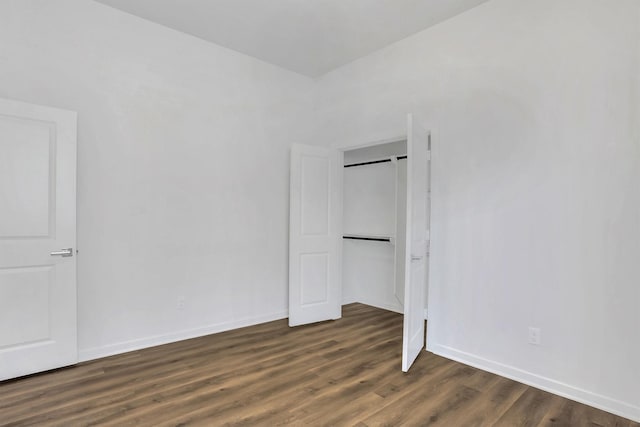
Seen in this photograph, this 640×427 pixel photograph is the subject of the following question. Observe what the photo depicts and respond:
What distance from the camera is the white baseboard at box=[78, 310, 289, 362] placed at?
307 cm

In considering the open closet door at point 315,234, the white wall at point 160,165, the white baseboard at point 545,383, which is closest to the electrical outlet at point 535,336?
the white baseboard at point 545,383

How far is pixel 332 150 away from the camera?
4.39 meters

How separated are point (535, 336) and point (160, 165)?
3.64 m

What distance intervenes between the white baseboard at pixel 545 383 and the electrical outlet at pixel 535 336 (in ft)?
0.82

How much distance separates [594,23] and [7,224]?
457 centimetres

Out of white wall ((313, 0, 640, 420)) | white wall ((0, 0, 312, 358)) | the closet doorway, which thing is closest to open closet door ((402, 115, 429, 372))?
the closet doorway

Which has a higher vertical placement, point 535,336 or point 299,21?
point 299,21

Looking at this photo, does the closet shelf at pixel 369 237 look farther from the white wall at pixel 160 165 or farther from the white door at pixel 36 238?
the white door at pixel 36 238

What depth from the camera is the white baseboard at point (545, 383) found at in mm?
2295

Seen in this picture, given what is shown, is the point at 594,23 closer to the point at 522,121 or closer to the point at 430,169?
the point at 522,121

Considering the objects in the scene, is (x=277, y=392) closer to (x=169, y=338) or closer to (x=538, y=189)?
(x=169, y=338)

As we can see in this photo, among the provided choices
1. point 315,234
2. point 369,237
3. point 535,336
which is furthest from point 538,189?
point 369,237

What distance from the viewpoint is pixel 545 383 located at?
261cm

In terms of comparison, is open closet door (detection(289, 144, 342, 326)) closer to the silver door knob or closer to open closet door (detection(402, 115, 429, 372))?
open closet door (detection(402, 115, 429, 372))
